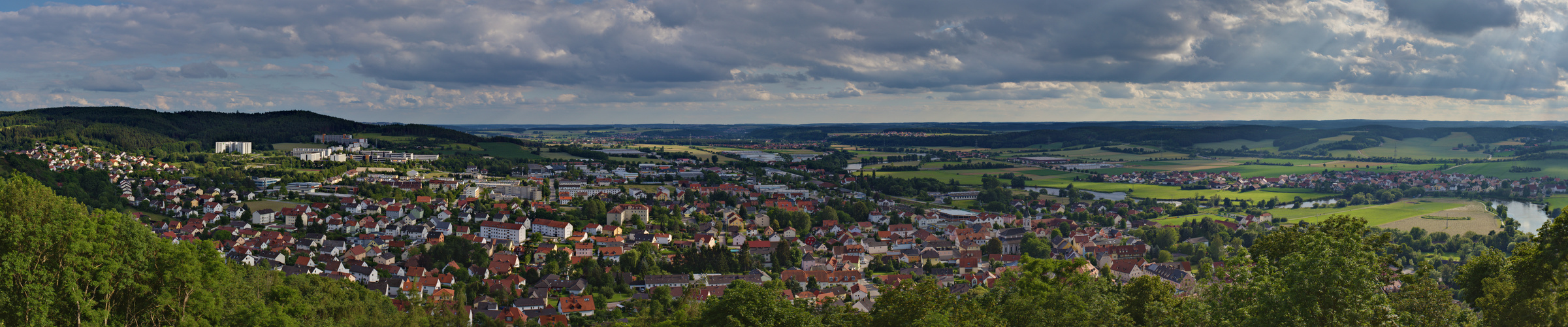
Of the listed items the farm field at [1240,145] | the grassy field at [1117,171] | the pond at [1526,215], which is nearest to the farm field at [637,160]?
the grassy field at [1117,171]

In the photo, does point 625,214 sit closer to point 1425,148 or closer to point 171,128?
point 171,128

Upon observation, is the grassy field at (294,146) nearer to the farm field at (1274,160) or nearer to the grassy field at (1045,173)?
the grassy field at (1045,173)

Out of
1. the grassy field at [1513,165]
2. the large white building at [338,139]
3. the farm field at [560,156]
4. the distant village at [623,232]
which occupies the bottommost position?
the distant village at [623,232]

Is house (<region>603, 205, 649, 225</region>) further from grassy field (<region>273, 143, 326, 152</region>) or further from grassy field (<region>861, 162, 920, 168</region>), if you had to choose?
grassy field (<region>861, 162, 920, 168</region>)

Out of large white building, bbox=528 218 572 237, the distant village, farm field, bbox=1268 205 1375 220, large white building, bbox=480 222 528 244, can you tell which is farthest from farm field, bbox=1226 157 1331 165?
large white building, bbox=480 222 528 244

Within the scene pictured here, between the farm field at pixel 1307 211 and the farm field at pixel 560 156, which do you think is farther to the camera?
the farm field at pixel 560 156
